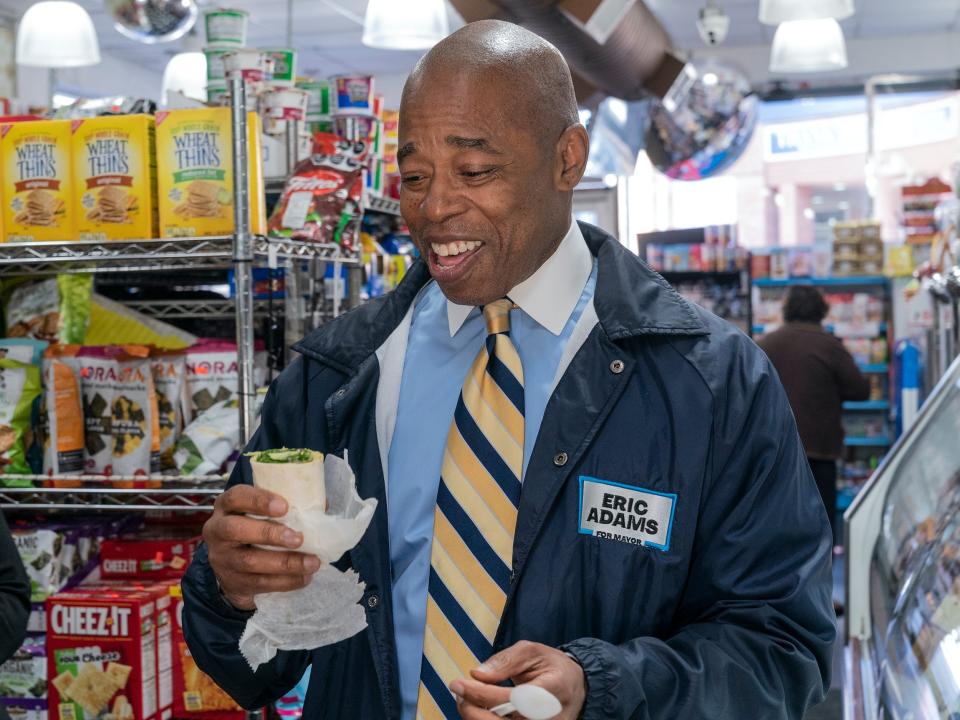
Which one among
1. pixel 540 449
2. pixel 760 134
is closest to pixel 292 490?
pixel 540 449

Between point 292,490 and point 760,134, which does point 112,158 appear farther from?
point 760,134

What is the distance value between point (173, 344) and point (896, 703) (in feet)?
6.61

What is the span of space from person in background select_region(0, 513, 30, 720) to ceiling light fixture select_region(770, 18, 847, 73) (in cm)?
628

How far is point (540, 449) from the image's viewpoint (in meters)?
1.55

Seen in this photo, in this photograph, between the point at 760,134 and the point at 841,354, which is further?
the point at 760,134

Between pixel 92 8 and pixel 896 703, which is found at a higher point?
pixel 92 8

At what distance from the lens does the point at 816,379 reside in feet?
23.6

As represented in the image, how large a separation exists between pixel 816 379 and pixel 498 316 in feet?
19.3

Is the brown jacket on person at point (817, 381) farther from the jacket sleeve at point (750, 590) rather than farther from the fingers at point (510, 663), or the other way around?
the fingers at point (510, 663)

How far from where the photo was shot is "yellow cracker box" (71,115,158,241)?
291cm

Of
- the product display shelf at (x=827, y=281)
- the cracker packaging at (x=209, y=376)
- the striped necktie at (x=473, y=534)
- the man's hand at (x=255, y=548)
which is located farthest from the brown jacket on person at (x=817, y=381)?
the man's hand at (x=255, y=548)

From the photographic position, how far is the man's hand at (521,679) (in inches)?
48.2

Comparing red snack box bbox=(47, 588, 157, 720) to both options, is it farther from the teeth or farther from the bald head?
the bald head

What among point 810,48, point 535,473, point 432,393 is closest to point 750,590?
point 535,473
